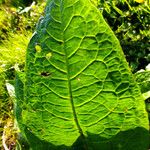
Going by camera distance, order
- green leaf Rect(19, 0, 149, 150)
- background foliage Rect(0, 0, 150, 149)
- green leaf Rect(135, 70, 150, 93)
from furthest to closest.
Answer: background foliage Rect(0, 0, 150, 149), green leaf Rect(135, 70, 150, 93), green leaf Rect(19, 0, 149, 150)

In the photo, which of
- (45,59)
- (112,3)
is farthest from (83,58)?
(112,3)

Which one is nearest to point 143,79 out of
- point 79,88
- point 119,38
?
point 79,88

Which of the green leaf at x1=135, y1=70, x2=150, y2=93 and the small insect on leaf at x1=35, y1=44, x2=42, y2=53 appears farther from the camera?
the green leaf at x1=135, y1=70, x2=150, y2=93

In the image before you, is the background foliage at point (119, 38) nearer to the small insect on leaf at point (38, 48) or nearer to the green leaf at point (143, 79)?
the green leaf at point (143, 79)

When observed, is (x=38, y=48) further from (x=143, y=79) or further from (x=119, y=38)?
(x=119, y=38)

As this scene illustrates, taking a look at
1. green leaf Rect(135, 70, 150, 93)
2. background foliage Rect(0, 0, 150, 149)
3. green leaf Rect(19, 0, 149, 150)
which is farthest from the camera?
background foliage Rect(0, 0, 150, 149)

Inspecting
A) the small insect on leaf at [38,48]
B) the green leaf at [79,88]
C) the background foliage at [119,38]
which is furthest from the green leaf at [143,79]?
A: the background foliage at [119,38]

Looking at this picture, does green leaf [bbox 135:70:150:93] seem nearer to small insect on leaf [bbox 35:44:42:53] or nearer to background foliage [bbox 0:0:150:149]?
small insect on leaf [bbox 35:44:42:53]

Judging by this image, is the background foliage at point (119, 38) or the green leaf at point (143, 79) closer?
the green leaf at point (143, 79)

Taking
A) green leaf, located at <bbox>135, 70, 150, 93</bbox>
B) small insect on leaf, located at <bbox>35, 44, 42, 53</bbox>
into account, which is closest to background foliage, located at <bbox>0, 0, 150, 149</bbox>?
green leaf, located at <bbox>135, 70, 150, 93</bbox>
